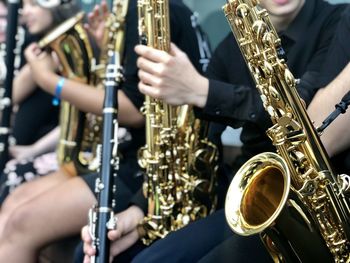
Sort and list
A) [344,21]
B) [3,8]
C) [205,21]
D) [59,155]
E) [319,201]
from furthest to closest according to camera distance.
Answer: [3,8] → [205,21] → [59,155] → [344,21] → [319,201]

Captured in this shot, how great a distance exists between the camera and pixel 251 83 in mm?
1610

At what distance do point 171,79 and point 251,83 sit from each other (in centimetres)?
30

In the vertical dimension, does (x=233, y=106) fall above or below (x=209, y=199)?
above

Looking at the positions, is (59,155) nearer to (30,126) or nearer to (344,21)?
(30,126)

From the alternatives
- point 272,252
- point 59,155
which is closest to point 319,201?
point 272,252

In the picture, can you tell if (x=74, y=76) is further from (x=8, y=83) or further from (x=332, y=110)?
(x=332, y=110)

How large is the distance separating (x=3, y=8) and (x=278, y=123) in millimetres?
2097

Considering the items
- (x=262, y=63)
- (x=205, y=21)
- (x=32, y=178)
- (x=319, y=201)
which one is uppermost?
(x=205, y=21)

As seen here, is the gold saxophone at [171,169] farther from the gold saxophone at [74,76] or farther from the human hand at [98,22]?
the human hand at [98,22]

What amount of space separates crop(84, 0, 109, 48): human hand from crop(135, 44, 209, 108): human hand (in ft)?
2.61

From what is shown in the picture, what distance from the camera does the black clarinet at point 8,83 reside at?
2230 mm

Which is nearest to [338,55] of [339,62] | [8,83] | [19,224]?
[339,62]

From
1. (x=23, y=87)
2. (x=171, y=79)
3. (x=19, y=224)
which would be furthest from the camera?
(x=23, y=87)

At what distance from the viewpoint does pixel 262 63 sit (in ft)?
3.84
